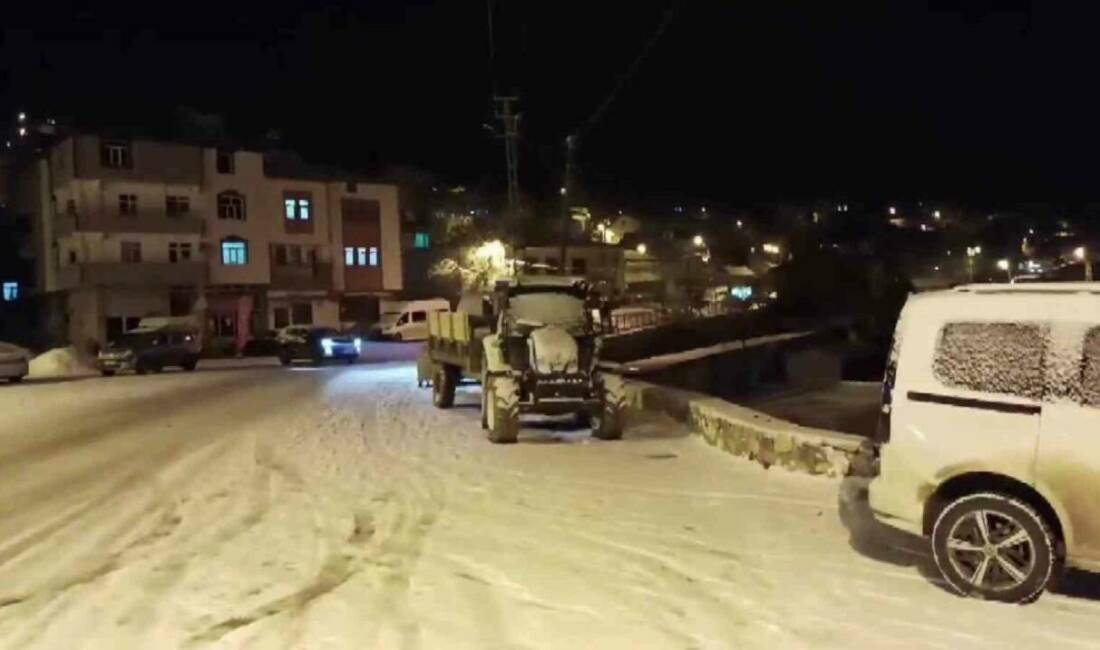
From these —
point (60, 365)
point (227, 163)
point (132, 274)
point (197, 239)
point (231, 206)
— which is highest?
point (227, 163)

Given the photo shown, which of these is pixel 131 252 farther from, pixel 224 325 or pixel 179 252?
pixel 224 325

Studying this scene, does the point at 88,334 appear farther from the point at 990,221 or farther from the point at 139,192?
the point at 990,221

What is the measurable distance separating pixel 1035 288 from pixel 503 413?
897cm

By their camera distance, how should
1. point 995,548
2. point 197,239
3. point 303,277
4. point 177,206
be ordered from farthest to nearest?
point 303,277, point 197,239, point 177,206, point 995,548

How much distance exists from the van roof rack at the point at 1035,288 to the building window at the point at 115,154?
5364cm

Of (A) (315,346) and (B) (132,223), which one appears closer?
(A) (315,346)

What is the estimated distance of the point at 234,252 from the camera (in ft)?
193

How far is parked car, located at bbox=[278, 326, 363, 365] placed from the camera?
4169 cm

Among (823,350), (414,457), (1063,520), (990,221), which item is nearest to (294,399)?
(414,457)

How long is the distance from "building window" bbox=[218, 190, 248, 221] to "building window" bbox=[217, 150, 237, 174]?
1.18m

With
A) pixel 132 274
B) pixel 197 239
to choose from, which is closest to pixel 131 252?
pixel 132 274

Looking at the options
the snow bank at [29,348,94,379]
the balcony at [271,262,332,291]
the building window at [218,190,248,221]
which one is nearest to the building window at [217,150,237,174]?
the building window at [218,190,248,221]

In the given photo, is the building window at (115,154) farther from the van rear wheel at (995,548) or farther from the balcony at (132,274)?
the van rear wheel at (995,548)

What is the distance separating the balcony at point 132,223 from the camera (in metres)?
53.4
